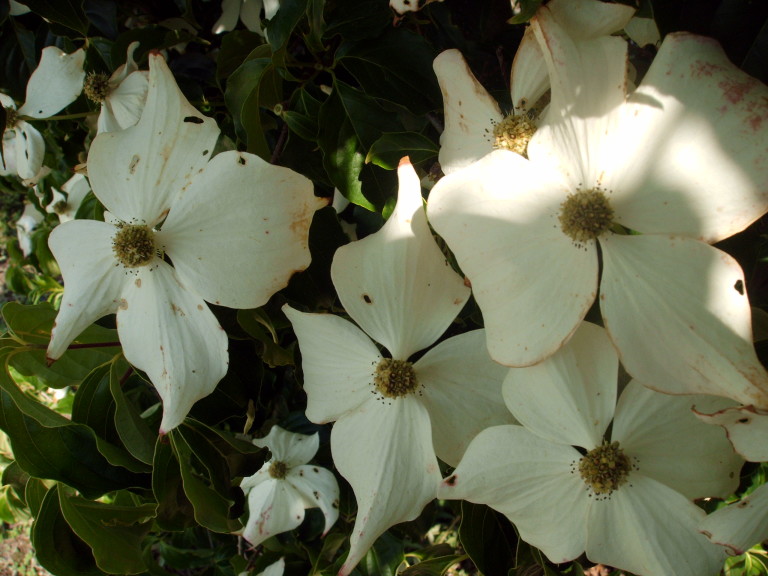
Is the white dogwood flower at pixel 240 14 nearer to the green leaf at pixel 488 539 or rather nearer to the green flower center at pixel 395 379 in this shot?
the green flower center at pixel 395 379

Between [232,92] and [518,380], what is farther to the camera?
[232,92]

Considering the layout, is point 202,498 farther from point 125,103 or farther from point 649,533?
point 125,103

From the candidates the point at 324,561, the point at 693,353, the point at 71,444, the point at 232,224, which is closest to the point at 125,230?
the point at 232,224

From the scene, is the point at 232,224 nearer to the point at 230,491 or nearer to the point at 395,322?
the point at 395,322

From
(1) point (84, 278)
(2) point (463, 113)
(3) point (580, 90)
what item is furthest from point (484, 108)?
(1) point (84, 278)

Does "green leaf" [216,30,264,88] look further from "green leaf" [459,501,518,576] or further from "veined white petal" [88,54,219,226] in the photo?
"green leaf" [459,501,518,576]

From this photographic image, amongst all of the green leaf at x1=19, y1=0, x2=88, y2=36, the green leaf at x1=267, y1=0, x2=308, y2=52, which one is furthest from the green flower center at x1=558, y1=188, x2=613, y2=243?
the green leaf at x1=19, y1=0, x2=88, y2=36

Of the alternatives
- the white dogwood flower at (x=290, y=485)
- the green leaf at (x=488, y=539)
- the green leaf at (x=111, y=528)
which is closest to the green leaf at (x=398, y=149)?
the green leaf at (x=488, y=539)
